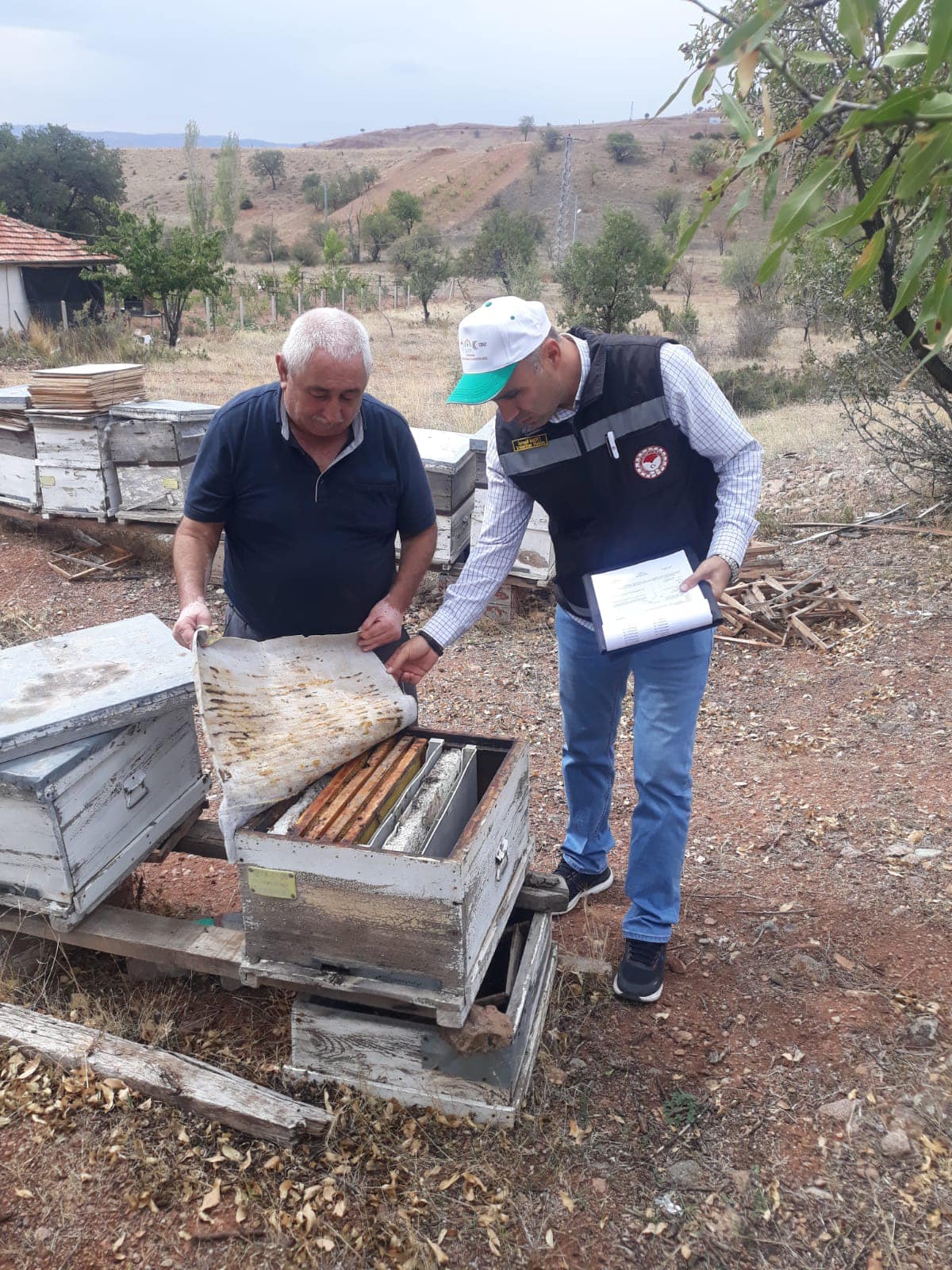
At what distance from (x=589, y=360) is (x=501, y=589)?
4.24m

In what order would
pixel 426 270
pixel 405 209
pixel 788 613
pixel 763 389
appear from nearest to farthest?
pixel 788 613
pixel 763 389
pixel 426 270
pixel 405 209

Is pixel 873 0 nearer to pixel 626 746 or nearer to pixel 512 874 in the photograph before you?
pixel 512 874

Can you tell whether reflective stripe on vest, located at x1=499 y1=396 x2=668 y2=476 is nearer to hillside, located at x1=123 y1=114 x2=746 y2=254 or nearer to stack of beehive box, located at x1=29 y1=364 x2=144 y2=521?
stack of beehive box, located at x1=29 y1=364 x2=144 y2=521

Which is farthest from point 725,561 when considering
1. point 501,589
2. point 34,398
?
point 34,398

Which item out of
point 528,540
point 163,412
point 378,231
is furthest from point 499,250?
point 528,540

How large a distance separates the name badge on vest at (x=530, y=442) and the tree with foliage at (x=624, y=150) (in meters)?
Result: 70.5

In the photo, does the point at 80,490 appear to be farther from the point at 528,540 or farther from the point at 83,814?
the point at 83,814

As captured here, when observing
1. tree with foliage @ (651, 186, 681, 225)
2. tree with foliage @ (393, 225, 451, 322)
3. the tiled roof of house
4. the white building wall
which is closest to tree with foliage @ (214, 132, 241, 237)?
tree with foliage @ (393, 225, 451, 322)

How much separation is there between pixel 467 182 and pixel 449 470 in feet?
220

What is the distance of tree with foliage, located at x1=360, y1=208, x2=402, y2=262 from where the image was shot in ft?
151

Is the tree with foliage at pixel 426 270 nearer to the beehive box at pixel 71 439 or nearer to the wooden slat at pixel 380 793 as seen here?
the beehive box at pixel 71 439

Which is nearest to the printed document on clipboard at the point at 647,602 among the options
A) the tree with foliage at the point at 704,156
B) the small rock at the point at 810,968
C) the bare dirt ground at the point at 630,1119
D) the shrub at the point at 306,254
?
the bare dirt ground at the point at 630,1119

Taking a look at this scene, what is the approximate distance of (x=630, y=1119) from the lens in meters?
2.61

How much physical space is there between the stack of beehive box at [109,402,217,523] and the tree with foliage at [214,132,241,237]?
1810 inches
